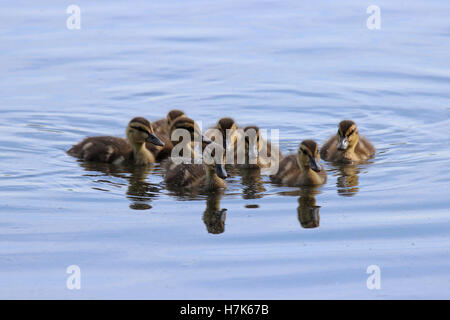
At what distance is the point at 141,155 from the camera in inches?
333

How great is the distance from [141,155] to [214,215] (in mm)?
1838

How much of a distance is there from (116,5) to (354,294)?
977 cm

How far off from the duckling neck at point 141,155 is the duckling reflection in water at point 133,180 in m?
0.08

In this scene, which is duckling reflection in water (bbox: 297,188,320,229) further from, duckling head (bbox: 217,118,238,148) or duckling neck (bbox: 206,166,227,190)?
duckling head (bbox: 217,118,238,148)

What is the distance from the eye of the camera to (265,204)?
7.04 meters

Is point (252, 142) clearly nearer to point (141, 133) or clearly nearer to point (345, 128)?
point (345, 128)

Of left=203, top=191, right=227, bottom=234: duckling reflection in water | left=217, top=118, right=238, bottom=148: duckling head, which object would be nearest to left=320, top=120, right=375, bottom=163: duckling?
left=217, top=118, right=238, bottom=148: duckling head

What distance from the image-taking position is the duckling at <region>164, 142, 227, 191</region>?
7.42 metres

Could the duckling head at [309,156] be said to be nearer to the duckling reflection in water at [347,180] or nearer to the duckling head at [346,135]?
the duckling reflection in water at [347,180]

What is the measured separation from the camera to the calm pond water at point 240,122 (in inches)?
224

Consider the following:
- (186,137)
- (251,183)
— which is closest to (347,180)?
(251,183)

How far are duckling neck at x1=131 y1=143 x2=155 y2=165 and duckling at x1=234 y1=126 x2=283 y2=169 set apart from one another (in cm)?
83

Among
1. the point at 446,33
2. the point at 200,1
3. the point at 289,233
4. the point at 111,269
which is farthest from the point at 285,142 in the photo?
the point at 200,1

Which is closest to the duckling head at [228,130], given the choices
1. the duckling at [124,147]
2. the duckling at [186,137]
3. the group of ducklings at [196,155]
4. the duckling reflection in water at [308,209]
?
the group of ducklings at [196,155]
